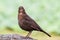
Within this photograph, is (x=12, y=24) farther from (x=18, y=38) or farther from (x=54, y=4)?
(x=18, y=38)

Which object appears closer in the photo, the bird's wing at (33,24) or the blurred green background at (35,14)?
the bird's wing at (33,24)

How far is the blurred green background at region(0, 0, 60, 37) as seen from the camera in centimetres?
1304

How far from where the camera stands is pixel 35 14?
14.2 metres

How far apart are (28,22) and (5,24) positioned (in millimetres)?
3944

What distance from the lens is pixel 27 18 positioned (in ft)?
31.5

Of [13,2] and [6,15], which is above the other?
[13,2]

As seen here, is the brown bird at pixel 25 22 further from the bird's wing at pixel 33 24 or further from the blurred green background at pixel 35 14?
the blurred green background at pixel 35 14

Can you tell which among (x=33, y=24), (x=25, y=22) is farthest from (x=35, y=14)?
(x=33, y=24)

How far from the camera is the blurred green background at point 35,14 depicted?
13039mm

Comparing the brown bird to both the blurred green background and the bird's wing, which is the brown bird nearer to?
the bird's wing

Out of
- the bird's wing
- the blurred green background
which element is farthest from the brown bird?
the blurred green background

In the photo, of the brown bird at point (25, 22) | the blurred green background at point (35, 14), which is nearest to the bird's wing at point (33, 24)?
the brown bird at point (25, 22)

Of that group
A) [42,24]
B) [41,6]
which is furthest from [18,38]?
[41,6]

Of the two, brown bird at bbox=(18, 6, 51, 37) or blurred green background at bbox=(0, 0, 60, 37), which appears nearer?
brown bird at bbox=(18, 6, 51, 37)
